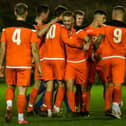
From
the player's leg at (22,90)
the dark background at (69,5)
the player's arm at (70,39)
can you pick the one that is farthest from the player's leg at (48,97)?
the dark background at (69,5)

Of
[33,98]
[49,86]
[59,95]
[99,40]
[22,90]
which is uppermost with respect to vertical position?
[99,40]

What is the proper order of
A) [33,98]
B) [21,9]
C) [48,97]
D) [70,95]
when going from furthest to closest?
[33,98] < [48,97] < [70,95] < [21,9]

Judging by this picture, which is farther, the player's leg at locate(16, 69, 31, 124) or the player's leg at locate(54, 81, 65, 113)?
the player's leg at locate(54, 81, 65, 113)

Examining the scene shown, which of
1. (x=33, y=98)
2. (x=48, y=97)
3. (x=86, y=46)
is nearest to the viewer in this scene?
(x=86, y=46)

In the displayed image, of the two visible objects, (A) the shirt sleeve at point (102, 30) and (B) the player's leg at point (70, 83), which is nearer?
(A) the shirt sleeve at point (102, 30)

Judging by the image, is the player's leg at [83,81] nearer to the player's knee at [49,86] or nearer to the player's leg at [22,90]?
the player's knee at [49,86]

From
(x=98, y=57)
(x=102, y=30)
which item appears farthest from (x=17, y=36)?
(x=98, y=57)

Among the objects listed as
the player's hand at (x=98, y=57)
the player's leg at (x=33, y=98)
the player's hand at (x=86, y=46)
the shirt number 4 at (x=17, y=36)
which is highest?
the shirt number 4 at (x=17, y=36)

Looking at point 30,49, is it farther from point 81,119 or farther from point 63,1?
point 63,1

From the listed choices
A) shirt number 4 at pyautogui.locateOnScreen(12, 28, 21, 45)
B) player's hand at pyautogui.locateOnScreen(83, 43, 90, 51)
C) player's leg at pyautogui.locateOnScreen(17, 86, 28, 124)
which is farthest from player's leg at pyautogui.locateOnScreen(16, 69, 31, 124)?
player's hand at pyautogui.locateOnScreen(83, 43, 90, 51)

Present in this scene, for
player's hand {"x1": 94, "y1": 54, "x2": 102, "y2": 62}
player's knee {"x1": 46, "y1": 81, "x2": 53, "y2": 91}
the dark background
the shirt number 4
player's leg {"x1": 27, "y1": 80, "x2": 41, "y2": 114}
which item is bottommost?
player's leg {"x1": 27, "y1": 80, "x2": 41, "y2": 114}

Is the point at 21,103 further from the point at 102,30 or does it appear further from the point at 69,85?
the point at 102,30

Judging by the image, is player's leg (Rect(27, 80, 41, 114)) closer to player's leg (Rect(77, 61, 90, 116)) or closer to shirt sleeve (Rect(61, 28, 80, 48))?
player's leg (Rect(77, 61, 90, 116))

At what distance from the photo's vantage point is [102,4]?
43.0 metres
